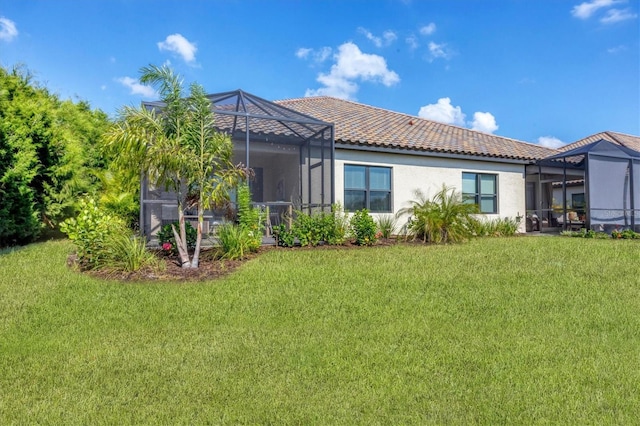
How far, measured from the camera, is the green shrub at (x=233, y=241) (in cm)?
877

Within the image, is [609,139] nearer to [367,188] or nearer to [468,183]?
[468,183]

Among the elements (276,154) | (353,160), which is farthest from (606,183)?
(276,154)

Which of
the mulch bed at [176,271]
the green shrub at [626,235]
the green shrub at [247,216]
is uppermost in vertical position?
the green shrub at [247,216]

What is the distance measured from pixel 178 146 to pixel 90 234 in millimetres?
2432

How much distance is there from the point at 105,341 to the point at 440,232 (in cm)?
982

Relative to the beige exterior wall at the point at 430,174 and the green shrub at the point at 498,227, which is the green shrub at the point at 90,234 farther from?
the green shrub at the point at 498,227

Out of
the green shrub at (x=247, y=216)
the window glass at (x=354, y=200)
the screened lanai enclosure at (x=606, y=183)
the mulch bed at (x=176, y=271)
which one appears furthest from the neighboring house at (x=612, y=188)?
the mulch bed at (x=176, y=271)

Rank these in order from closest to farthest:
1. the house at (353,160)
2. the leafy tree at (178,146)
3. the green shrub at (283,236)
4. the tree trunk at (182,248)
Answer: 1. the leafy tree at (178,146)
2. the tree trunk at (182,248)
3. the green shrub at (283,236)
4. the house at (353,160)

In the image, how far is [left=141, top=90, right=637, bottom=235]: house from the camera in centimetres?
1144

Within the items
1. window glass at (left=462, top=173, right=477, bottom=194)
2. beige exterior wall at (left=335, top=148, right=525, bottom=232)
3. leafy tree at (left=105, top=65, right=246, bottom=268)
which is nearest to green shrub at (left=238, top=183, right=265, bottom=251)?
leafy tree at (left=105, top=65, right=246, bottom=268)

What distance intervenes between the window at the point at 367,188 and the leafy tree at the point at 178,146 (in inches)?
213

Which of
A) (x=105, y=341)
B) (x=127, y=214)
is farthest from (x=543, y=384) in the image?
(x=127, y=214)

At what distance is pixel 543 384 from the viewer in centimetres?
333

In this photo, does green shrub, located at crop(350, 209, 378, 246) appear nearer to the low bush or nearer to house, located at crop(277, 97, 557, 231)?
house, located at crop(277, 97, 557, 231)
